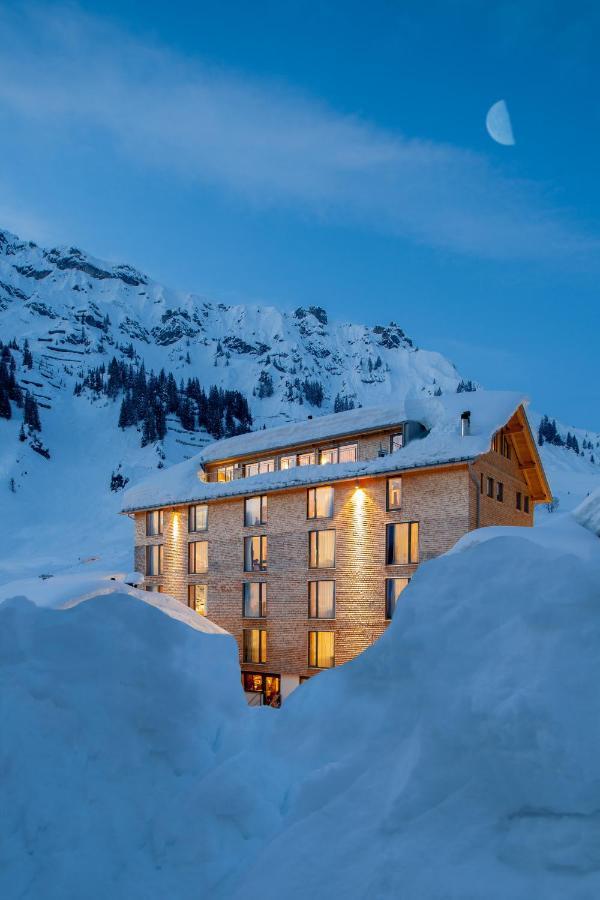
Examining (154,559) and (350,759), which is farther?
(154,559)

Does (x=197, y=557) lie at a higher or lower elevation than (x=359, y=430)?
lower

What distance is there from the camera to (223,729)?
6.67 meters

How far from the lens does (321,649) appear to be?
2455 centimetres

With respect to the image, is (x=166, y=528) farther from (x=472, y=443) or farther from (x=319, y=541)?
(x=472, y=443)

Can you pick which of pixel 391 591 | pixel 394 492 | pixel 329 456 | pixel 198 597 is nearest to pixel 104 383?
pixel 198 597

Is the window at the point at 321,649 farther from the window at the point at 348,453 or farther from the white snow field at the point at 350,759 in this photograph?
the white snow field at the point at 350,759

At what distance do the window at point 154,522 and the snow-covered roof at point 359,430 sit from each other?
0.69 m

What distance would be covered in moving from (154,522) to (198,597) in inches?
192

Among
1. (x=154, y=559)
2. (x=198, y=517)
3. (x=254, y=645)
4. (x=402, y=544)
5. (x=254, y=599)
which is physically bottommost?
(x=254, y=645)

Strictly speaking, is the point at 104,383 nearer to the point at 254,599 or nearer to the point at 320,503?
the point at 254,599

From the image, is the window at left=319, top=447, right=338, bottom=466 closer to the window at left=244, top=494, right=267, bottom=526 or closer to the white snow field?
the window at left=244, top=494, right=267, bottom=526

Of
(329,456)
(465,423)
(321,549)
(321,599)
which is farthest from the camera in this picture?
(329,456)

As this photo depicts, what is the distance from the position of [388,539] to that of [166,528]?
12636mm

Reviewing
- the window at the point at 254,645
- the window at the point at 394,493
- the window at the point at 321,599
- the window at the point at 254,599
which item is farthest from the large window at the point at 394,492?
the window at the point at 254,645
